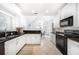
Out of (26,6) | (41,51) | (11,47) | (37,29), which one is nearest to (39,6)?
(26,6)

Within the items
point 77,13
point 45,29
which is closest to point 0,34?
point 77,13

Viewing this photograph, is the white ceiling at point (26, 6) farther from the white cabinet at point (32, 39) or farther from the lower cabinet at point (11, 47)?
the white cabinet at point (32, 39)

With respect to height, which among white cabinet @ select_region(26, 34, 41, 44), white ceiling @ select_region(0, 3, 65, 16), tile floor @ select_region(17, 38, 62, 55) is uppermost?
white ceiling @ select_region(0, 3, 65, 16)

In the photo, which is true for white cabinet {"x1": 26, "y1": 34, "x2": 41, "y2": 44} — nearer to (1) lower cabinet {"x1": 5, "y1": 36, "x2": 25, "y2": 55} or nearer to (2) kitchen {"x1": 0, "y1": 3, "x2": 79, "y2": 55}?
(2) kitchen {"x1": 0, "y1": 3, "x2": 79, "y2": 55}

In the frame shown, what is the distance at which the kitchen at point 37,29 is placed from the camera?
293 cm

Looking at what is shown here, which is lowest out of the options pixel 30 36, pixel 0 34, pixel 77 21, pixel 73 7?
pixel 30 36

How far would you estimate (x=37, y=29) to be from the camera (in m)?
7.41

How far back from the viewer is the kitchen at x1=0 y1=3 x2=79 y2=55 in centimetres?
293

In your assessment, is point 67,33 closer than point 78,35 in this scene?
No

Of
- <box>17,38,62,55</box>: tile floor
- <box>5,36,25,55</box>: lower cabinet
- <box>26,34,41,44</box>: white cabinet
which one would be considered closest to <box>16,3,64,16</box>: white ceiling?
<box>26,34,41,44</box>: white cabinet

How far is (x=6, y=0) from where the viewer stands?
1136mm
